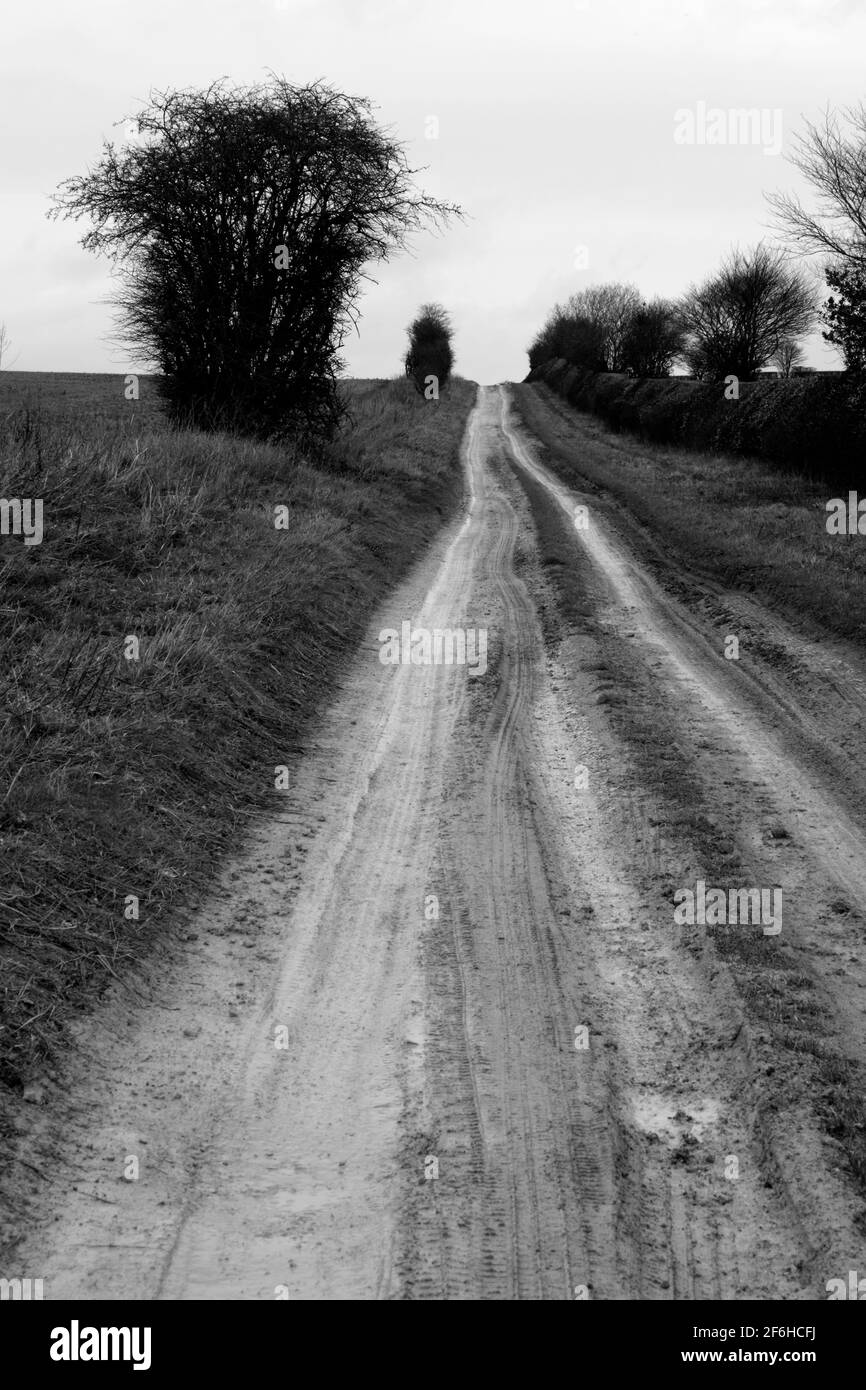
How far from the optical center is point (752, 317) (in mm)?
39094

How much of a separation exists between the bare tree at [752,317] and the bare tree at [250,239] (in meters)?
21.4

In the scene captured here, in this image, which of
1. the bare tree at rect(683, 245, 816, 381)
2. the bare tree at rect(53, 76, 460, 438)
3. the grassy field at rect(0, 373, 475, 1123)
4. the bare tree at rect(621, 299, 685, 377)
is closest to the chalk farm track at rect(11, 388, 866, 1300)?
the grassy field at rect(0, 373, 475, 1123)

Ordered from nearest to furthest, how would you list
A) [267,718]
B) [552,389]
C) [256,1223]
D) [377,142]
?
[256,1223] → [267,718] → [377,142] → [552,389]

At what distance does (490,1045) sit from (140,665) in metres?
4.58

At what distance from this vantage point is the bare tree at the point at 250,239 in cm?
1870

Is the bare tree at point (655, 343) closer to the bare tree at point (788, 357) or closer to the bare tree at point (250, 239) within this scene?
the bare tree at point (788, 357)

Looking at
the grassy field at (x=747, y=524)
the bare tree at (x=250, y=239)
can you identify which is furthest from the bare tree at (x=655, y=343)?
the bare tree at (x=250, y=239)

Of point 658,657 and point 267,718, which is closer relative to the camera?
point 267,718

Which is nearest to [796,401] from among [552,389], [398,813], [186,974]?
[398,813]

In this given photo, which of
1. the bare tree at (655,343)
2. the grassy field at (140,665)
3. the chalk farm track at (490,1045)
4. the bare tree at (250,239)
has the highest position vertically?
the bare tree at (655,343)

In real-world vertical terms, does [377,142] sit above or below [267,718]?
above
